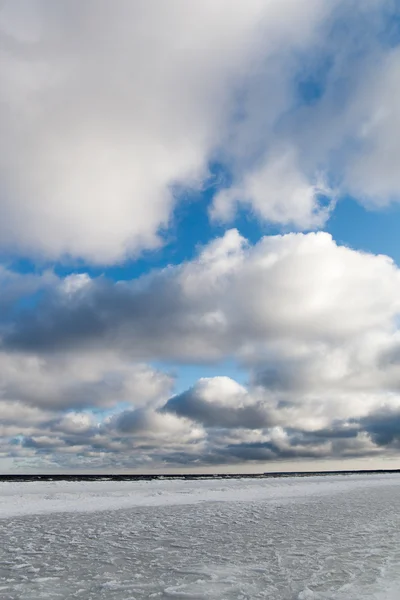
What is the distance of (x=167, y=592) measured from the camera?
10445 mm

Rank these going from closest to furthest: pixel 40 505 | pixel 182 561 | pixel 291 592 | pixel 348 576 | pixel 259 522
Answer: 1. pixel 291 592
2. pixel 348 576
3. pixel 182 561
4. pixel 259 522
5. pixel 40 505

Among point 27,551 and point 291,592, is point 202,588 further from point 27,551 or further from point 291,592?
point 27,551

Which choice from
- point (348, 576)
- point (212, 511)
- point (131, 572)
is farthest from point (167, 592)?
point (212, 511)

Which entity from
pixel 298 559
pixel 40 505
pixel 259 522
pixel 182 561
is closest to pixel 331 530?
pixel 259 522

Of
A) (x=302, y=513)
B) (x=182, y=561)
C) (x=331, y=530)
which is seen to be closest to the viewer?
(x=182, y=561)

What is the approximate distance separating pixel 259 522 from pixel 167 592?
14043 mm

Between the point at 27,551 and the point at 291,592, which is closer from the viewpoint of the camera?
the point at 291,592

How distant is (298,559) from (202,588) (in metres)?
4.27

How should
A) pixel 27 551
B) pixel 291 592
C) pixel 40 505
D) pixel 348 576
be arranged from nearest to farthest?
pixel 291 592, pixel 348 576, pixel 27 551, pixel 40 505

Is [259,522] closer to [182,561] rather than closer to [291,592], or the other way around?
[182,561]

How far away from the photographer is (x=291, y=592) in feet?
34.0

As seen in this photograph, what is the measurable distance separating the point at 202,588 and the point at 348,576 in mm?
3631

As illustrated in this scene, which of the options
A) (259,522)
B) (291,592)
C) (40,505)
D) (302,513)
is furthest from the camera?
(40,505)

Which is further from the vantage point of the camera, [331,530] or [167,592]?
[331,530]
